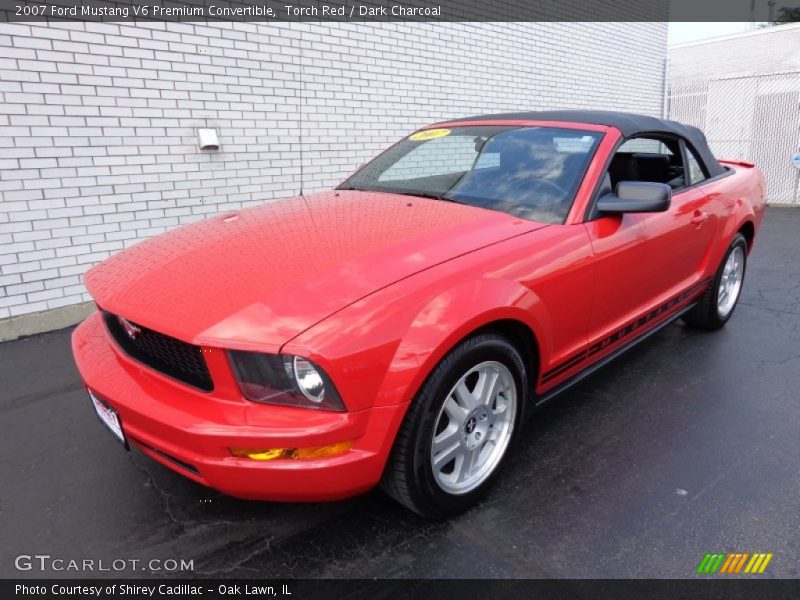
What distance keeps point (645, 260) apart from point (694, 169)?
126 cm

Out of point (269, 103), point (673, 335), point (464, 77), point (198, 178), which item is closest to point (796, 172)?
point (464, 77)

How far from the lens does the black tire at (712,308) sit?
13.6ft

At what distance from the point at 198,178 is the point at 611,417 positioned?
159 inches

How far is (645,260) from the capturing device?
3098 mm

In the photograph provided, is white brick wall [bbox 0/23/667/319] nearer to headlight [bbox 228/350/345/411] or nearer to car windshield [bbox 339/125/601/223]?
car windshield [bbox 339/125/601/223]

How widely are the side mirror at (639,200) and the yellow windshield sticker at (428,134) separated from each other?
1229 millimetres

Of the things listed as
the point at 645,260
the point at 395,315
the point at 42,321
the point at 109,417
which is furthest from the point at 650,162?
the point at 42,321

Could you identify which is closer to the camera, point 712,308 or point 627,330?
point 627,330

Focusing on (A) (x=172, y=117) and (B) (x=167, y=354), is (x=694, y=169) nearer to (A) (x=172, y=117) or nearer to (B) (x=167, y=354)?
(B) (x=167, y=354)

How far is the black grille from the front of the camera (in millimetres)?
1944

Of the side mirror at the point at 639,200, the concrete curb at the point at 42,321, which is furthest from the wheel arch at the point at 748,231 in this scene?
the concrete curb at the point at 42,321

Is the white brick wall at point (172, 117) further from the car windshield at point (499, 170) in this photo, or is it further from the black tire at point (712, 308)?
the black tire at point (712, 308)

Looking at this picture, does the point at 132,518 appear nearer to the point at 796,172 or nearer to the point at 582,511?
the point at 582,511

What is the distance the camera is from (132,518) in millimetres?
2357
